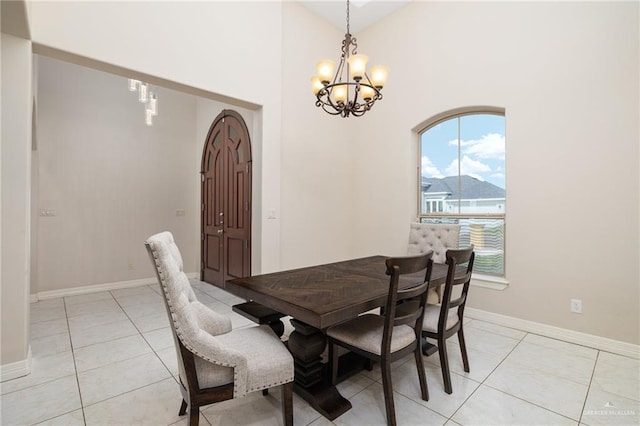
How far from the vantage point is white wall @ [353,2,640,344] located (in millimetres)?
2543

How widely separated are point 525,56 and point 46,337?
18.0 feet

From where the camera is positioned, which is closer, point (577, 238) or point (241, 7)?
point (577, 238)

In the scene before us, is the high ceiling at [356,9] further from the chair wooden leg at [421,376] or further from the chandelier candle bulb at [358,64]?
the chair wooden leg at [421,376]

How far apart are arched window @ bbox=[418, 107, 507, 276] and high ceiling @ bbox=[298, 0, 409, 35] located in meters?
1.74

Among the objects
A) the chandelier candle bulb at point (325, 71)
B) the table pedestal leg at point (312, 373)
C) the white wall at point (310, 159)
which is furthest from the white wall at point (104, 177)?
the table pedestal leg at point (312, 373)

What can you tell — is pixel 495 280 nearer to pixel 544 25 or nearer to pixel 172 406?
pixel 544 25

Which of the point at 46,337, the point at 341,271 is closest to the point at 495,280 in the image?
the point at 341,271

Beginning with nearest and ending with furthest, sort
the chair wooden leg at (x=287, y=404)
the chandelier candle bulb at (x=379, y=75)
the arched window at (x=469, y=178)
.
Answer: the chair wooden leg at (x=287, y=404) → the chandelier candle bulb at (x=379, y=75) → the arched window at (x=469, y=178)

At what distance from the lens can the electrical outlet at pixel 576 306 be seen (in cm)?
274

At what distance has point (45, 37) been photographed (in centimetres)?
224

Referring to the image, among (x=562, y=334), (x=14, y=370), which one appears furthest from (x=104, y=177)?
(x=562, y=334)

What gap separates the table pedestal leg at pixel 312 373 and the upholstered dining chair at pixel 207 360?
28cm

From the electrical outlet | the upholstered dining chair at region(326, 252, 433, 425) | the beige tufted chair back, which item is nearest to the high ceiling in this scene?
the beige tufted chair back

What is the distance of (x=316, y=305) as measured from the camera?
1.53 meters
